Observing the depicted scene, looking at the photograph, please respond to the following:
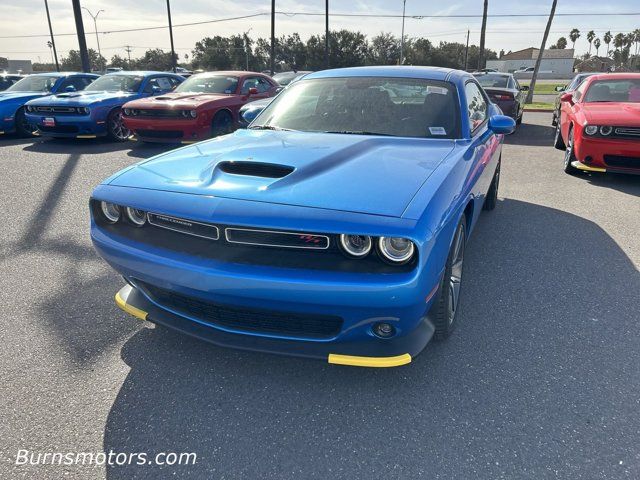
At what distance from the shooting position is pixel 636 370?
230cm

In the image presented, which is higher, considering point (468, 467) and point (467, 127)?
point (467, 127)

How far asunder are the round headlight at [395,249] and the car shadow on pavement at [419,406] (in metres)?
0.73

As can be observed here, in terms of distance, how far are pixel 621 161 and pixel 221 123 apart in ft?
20.9

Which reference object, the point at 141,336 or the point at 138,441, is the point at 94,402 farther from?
the point at 141,336

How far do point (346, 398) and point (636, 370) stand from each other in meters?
1.48

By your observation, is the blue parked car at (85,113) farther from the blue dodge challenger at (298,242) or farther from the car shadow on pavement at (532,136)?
the car shadow on pavement at (532,136)

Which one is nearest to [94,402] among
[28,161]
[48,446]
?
[48,446]

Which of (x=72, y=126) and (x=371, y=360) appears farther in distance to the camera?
(x=72, y=126)

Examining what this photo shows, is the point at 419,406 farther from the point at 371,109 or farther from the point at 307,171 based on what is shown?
the point at 371,109

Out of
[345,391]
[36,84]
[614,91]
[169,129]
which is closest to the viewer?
[345,391]

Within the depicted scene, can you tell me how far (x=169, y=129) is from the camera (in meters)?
8.04

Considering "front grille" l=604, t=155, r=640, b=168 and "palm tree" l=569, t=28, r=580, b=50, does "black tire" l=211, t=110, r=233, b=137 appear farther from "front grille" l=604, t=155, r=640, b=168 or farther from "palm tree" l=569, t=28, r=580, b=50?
"palm tree" l=569, t=28, r=580, b=50

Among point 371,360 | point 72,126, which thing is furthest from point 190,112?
point 371,360

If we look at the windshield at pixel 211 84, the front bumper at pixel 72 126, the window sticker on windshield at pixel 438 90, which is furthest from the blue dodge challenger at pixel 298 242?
the front bumper at pixel 72 126
